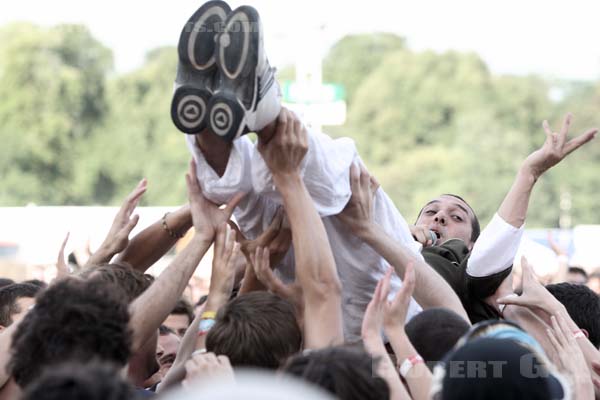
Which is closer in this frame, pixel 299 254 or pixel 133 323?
pixel 133 323

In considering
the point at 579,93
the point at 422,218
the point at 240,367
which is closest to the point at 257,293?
the point at 240,367

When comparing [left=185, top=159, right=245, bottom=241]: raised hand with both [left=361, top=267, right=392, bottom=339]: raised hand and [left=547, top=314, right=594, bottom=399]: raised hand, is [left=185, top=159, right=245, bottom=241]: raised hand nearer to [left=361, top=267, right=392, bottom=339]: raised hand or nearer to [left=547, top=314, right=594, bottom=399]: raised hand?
[left=361, top=267, right=392, bottom=339]: raised hand

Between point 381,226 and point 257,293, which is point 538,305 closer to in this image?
point 381,226

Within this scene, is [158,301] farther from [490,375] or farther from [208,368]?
[490,375]

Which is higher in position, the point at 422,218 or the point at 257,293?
the point at 257,293

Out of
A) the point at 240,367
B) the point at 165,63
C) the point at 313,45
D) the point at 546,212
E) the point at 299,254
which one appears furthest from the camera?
the point at 165,63

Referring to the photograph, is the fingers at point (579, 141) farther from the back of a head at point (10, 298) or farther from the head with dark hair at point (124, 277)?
the back of a head at point (10, 298)

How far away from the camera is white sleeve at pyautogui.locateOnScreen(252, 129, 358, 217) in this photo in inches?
159

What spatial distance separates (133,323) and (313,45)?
581 inches

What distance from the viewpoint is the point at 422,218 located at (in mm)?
5648

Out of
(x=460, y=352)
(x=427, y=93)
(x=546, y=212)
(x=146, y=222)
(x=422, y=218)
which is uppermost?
(x=460, y=352)

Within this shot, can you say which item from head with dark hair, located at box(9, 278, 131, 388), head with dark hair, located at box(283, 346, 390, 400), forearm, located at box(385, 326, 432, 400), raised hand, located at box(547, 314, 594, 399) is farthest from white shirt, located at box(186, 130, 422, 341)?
head with dark hair, located at box(283, 346, 390, 400)

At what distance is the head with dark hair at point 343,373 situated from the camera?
263 cm

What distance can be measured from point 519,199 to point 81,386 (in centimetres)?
256
